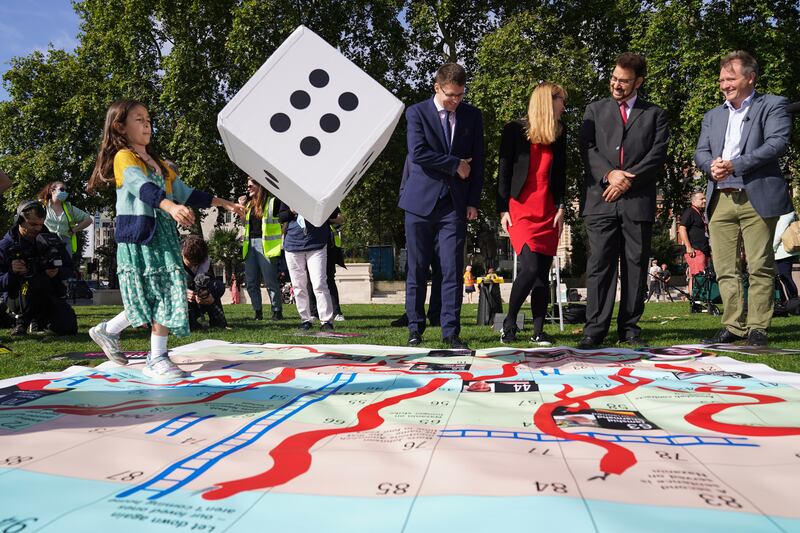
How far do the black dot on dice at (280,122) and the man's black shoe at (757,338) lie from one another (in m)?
3.51

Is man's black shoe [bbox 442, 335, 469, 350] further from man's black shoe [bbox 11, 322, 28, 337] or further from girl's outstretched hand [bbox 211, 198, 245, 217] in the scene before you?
man's black shoe [bbox 11, 322, 28, 337]

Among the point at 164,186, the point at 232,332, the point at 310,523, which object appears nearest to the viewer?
the point at 310,523

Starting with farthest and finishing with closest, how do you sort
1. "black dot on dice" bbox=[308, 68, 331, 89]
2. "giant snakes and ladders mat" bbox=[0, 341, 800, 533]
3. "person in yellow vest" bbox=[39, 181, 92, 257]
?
"person in yellow vest" bbox=[39, 181, 92, 257] < "black dot on dice" bbox=[308, 68, 331, 89] < "giant snakes and ladders mat" bbox=[0, 341, 800, 533]

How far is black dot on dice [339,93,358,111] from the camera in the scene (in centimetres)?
409

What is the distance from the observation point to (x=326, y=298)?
6.06 metres

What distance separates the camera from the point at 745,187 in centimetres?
440

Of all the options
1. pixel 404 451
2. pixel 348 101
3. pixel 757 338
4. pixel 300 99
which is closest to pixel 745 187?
pixel 757 338

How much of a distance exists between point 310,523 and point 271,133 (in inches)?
122

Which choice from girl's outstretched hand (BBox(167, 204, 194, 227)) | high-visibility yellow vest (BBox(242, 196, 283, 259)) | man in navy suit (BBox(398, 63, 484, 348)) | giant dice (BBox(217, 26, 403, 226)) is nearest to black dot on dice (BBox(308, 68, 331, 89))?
giant dice (BBox(217, 26, 403, 226))

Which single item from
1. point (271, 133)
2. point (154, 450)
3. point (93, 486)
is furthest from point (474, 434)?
point (271, 133)

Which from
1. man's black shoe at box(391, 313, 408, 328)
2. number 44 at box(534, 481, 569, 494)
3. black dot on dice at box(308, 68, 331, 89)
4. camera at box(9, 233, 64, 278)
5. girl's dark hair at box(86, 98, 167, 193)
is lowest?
man's black shoe at box(391, 313, 408, 328)

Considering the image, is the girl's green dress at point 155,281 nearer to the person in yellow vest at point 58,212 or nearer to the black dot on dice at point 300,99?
the black dot on dice at point 300,99

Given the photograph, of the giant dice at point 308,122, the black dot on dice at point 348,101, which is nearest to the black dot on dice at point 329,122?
the giant dice at point 308,122

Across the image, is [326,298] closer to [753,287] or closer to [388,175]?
[753,287]
